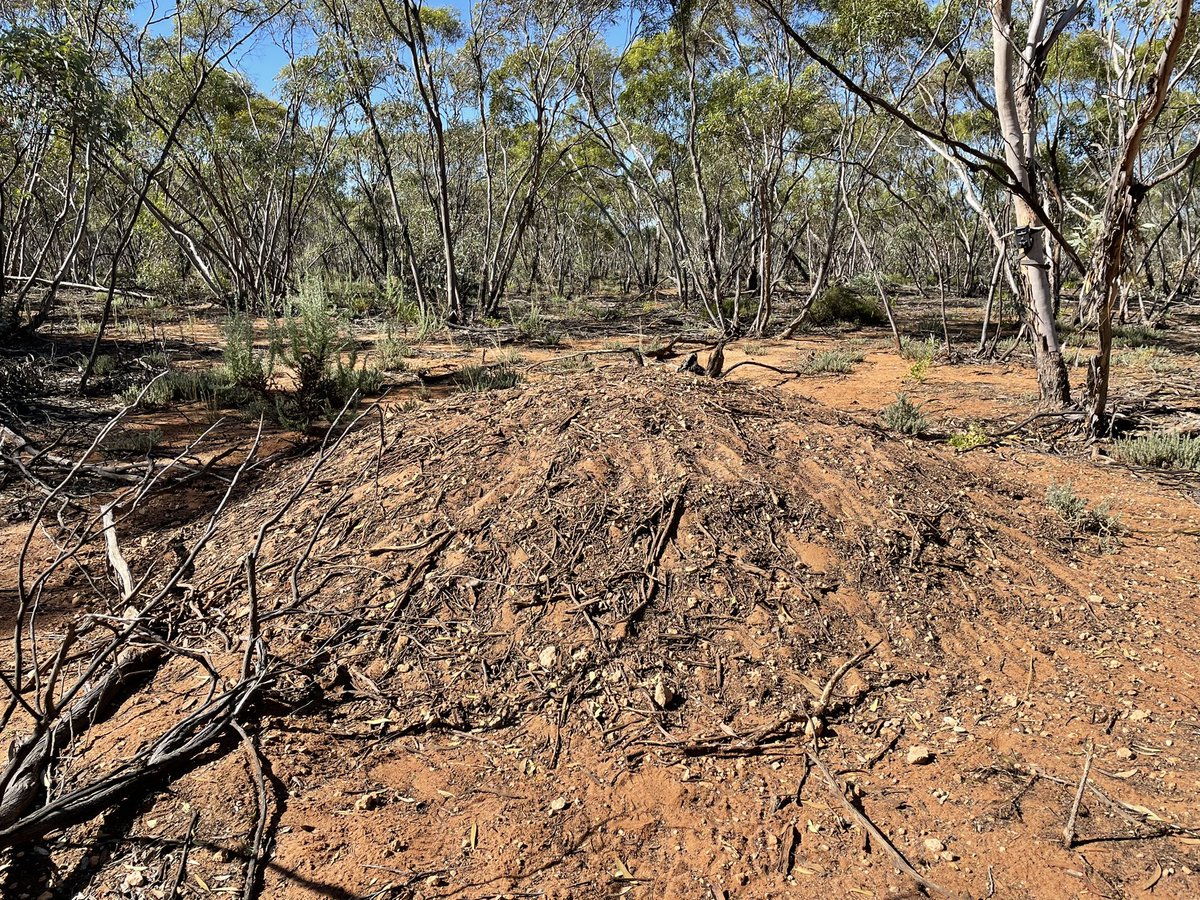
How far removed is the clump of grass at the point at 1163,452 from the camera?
14.9 feet

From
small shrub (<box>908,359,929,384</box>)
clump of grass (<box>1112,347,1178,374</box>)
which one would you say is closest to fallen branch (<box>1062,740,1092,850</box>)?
small shrub (<box>908,359,929,384</box>)

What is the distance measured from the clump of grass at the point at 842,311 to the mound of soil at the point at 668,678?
453 inches

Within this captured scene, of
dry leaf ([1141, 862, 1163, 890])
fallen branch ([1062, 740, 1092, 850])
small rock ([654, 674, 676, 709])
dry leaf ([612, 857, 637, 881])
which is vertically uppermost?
small rock ([654, 674, 676, 709])

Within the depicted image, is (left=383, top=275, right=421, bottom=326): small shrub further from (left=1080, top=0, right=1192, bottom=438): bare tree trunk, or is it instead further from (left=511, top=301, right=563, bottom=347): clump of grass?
(left=1080, top=0, right=1192, bottom=438): bare tree trunk

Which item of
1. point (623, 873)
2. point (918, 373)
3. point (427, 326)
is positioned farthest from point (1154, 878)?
point (427, 326)

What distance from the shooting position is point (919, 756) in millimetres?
2182

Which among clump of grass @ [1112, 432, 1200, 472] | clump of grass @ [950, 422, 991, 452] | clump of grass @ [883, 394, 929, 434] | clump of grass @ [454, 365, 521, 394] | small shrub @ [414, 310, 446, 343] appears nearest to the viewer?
clump of grass @ [1112, 432, 1200, 472]

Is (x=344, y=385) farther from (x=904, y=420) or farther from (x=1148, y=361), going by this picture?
(x=1148, y=361)

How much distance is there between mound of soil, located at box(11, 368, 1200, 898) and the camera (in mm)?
1849

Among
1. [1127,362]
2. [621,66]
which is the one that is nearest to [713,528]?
[1127,362]

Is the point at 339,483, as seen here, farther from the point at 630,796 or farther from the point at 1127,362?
the point at 1127,362

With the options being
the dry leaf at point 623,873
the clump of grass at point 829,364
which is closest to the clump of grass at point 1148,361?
the clump of grass at point 829,364

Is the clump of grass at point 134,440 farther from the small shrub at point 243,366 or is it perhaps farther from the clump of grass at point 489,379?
the clump of grass at point 489,379

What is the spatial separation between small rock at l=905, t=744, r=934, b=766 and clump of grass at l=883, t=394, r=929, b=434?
3340mm
